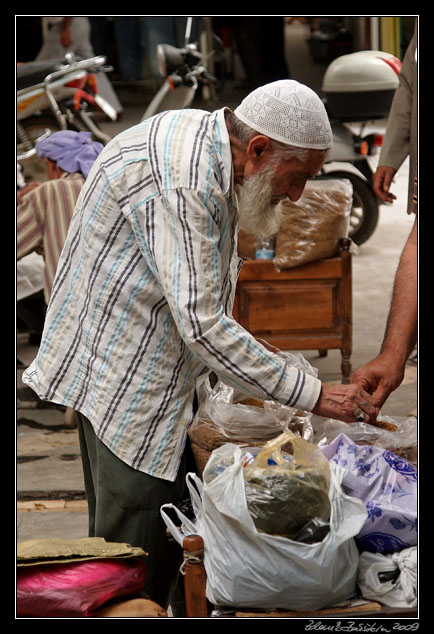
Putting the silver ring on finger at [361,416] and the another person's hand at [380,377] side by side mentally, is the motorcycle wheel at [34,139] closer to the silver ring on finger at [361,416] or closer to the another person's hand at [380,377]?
the another person's hand at [380,377]

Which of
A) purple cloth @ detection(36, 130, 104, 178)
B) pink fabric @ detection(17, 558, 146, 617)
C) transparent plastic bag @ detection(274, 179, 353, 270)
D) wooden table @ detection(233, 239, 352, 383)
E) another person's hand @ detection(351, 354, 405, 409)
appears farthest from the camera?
purple cloth @ detection(36, 130, 104, 178)

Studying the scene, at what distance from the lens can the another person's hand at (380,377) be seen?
2545 mm

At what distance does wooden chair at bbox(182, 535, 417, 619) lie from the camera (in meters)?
1.89

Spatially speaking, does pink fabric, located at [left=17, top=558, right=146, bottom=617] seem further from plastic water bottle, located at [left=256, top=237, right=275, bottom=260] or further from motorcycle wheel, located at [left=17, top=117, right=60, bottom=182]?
motorcycle wheel, located at [left=17, top=117, right=60, bottom=182]

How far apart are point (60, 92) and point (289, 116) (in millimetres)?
7144

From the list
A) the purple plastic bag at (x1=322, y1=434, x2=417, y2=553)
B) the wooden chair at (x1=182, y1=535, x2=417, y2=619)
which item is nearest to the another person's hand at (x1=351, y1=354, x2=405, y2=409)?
the purple plastic bag at (x1=322, y1=434, x2=417, y2=553)

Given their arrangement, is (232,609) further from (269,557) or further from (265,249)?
(265,249)

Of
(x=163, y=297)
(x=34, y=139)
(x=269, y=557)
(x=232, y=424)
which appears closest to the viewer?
(x=269, y=557)

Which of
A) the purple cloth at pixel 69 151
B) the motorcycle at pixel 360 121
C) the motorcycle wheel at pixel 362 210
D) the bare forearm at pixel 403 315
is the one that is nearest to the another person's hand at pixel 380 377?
the bare forearm at pixel 403 315

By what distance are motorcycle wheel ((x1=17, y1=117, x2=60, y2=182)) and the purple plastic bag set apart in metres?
7.31

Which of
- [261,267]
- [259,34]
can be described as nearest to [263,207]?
[261,267]

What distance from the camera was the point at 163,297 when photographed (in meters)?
2.30

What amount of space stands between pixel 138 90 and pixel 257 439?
12.6m

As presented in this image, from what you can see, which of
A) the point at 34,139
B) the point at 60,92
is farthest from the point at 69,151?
the point at 34,139
